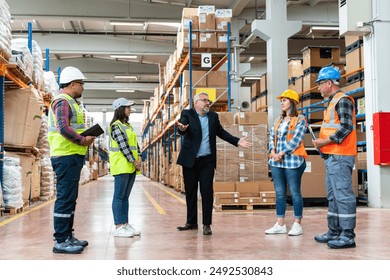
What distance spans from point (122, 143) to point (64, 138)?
3.17 feet

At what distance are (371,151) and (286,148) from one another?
4575 mm

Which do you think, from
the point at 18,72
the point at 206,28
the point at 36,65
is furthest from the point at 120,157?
the point at 206,28

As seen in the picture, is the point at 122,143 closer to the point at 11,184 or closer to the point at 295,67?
the point at 11,184

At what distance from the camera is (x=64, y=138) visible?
4.62 meters

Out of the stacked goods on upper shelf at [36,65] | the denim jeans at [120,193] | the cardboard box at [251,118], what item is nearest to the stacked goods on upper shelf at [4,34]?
the stacked goods on upper shelf at [36,65]

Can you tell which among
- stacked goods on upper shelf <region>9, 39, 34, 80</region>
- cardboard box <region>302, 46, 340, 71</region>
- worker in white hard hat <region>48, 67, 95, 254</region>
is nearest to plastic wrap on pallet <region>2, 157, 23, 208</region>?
stacked goods on upper shelf <region>9, 39, 34, 80</region>

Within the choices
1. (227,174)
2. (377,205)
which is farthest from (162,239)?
(377,205)

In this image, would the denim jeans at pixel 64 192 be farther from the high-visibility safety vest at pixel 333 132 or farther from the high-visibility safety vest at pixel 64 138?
the high-visibility safety vest at pixel 333 132

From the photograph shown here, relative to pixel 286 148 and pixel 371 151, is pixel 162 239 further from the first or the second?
pixel 371 151

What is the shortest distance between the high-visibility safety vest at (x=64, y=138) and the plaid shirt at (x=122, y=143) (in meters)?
0.78

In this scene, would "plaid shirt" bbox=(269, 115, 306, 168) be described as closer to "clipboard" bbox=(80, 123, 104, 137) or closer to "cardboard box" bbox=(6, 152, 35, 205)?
"clipboard" bbox=(80, 123, 104, 137)

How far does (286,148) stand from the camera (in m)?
5.54

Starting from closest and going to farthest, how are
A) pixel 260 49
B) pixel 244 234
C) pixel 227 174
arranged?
1. pixel 244 234
2. pixel 227 174
3. pixel 260 49

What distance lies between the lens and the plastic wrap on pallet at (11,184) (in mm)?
8094
